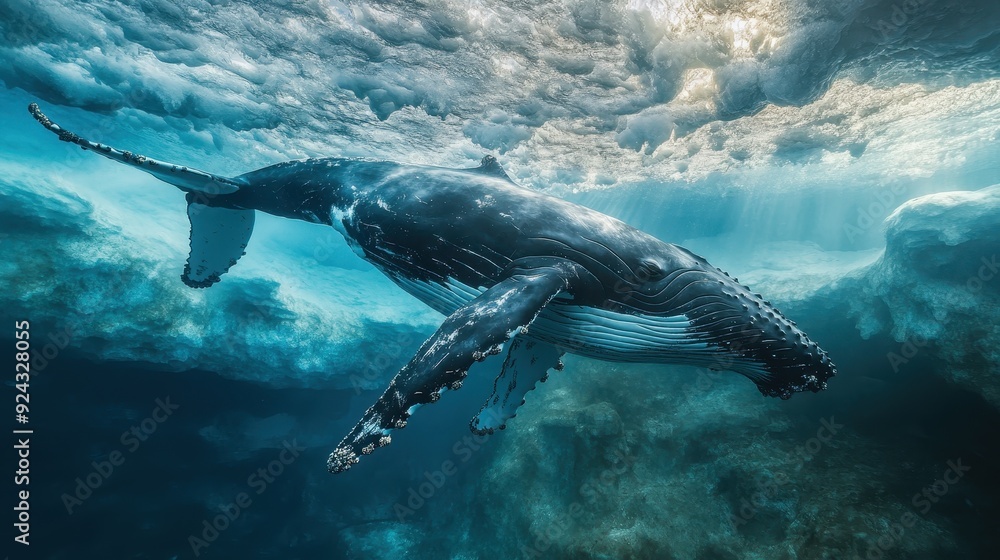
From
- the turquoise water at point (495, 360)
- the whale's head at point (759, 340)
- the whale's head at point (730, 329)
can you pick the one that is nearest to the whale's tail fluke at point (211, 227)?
the turquoise water at point (495, 360)

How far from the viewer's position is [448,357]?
2906 mm

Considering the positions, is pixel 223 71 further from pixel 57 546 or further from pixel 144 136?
pixel 144 136

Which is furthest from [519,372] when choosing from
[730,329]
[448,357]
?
[448,357]

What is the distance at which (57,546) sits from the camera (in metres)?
11.1

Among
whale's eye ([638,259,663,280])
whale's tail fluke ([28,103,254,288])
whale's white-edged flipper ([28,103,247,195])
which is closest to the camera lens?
whale's eye ([638,259,663,280])

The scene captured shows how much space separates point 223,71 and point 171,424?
13.7m

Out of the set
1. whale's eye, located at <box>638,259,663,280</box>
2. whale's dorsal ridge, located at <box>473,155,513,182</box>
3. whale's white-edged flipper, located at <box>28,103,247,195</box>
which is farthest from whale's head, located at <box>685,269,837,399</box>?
whale's white-edged flipper, located at <box>28,103,247,195</box>

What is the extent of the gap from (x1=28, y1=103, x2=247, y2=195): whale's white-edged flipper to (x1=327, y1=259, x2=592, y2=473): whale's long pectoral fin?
4.99 m

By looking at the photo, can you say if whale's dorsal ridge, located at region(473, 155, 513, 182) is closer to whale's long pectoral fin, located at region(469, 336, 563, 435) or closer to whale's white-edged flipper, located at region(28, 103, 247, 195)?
whale's long pectoral fin, located at region(469, 336, 563, 435)

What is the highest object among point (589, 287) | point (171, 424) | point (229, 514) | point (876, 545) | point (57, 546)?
point (589, 287)

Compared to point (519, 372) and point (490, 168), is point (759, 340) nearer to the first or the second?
point (519, 372)

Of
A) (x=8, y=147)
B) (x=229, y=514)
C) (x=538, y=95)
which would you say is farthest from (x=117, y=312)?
(x=8, y=147)

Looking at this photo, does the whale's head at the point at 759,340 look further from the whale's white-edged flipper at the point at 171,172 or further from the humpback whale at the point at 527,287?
the whale's white-edged flipper at the point at 171,172

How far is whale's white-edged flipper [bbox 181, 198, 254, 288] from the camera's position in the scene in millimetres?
7168
